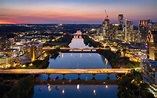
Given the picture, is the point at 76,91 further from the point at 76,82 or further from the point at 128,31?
the point at 128,31

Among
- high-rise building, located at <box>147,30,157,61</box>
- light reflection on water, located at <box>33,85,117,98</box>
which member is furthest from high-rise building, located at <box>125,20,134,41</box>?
light reflection on water, located at <box>33,85,117,98</box>

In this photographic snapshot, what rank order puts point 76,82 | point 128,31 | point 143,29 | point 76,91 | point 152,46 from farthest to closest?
point 128,31 → point 143,29 → point 152,46 → point 76,82 → point 76,91

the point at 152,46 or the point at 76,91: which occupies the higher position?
the point at 152,46

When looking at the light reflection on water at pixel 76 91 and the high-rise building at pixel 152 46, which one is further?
the high-rise building at pixel 152 46

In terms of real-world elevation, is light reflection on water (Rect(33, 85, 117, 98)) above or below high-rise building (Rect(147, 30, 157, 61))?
below

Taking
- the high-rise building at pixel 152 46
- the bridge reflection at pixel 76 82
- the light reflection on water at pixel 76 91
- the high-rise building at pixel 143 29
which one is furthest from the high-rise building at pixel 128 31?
the light reflection on water at pixel 76 91

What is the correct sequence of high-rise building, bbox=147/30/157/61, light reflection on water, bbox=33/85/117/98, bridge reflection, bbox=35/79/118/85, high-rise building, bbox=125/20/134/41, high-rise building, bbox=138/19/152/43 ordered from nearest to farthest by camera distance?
light reflection on water, bbox=33/85/117/98 < bridge reflection, bbox=35/79/118/85 < high-rise building, bbox=147/30/157/61 < high-rise building, bbox=138/19/152/43 < high-rise building, bbox=125/20/134/41

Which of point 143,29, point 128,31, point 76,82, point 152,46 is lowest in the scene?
point 76,82

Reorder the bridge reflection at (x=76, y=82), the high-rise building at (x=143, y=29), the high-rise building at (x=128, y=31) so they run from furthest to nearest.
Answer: the high-rise building at (x=128, y=31) < the high-rise building at (x=143, y=29) < the bridge reflection at (x=76, y=82)

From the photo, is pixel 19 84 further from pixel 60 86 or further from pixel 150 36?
pixel 150 36

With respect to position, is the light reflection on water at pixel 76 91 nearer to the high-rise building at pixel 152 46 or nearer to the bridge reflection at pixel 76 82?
the bridge reflection at pixel 76 82

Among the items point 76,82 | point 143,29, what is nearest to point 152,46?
point 76,82

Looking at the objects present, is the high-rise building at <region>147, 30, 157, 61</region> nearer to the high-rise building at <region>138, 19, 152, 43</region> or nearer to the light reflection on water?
the light reflection on water
